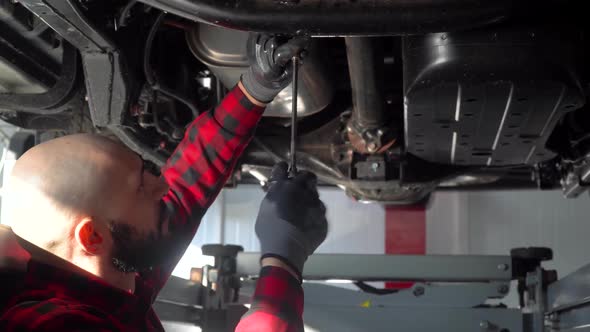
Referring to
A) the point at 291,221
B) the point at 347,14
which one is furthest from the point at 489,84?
the point at 291,221

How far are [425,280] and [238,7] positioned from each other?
5.06 feet

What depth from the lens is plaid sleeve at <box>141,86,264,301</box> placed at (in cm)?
135

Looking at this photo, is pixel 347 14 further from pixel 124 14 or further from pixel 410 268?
pixel 410 268

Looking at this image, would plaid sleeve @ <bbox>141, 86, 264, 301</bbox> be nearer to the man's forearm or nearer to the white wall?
the man's forearm

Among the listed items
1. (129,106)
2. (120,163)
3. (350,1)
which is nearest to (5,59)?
(129,106)

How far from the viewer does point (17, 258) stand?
91 centimetres

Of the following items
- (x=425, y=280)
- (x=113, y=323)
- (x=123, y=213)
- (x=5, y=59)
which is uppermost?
(x=5, y=59)

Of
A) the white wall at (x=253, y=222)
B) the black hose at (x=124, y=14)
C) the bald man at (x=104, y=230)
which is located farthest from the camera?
the white wall at (x=253, y=222)

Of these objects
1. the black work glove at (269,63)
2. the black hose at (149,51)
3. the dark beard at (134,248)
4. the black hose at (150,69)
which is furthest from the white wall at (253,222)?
the dark beard at (134,248)

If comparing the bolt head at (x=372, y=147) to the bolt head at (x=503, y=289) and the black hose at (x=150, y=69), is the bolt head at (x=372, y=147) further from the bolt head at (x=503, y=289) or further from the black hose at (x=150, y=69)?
the bolt head at (x=503, y=289)

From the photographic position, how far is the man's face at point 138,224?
106 cm

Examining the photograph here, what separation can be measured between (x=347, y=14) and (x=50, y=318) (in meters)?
0.58

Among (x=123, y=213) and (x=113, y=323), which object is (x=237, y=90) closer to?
(x=123, y=213)

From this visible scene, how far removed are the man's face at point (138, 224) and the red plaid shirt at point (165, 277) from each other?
0.06 metres
